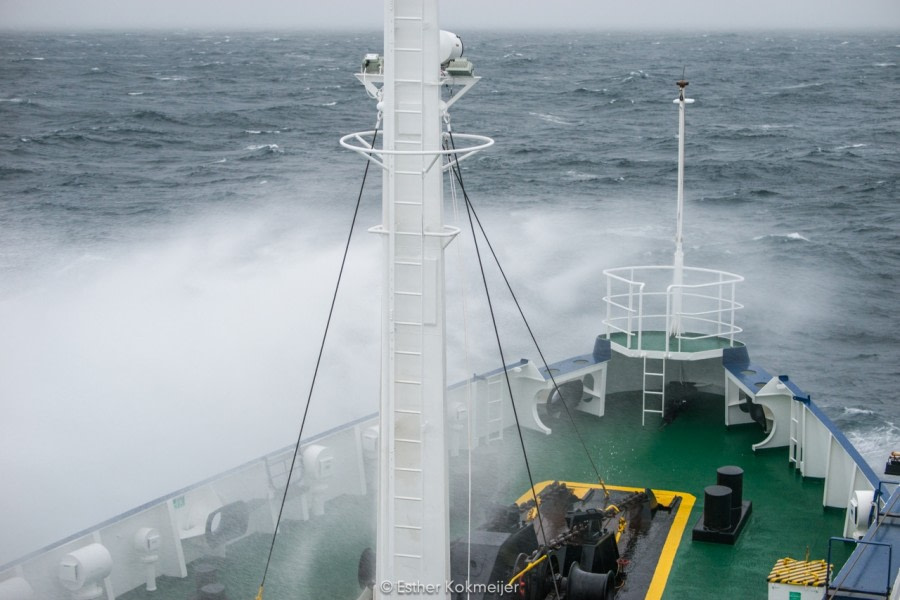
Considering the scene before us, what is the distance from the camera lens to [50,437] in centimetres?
1817

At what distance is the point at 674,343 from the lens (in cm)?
1416

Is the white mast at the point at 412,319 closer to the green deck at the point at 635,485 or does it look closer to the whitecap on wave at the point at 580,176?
the green deck at the point at 635,485

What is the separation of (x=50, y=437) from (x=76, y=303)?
8.29 metres

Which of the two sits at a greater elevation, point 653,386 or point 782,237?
point 653,386

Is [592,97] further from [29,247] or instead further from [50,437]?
[50,437]

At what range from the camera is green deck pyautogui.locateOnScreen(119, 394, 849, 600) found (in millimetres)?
9891

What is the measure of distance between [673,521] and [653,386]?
366 cm

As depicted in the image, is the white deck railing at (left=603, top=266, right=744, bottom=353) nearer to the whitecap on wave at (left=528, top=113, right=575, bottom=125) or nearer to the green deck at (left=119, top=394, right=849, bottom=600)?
the green deck at (left=119, top=394, right=849, bottom=600)

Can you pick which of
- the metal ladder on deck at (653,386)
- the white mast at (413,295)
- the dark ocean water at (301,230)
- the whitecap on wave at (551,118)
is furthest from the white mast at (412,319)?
the whitecap on wave at (551,118)

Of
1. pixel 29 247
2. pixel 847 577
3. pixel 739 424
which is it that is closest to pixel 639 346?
pixel 739 424

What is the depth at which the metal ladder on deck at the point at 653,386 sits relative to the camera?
13.8 m

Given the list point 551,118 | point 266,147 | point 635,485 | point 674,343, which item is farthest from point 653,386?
point 551,118

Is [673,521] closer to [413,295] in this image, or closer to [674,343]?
[674,343]

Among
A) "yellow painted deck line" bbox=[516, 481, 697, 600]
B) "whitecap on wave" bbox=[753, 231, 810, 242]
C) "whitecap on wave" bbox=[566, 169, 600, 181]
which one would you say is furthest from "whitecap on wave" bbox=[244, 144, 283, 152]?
"yellow painted deck line" bbox=[516, 481, 697, 600]
